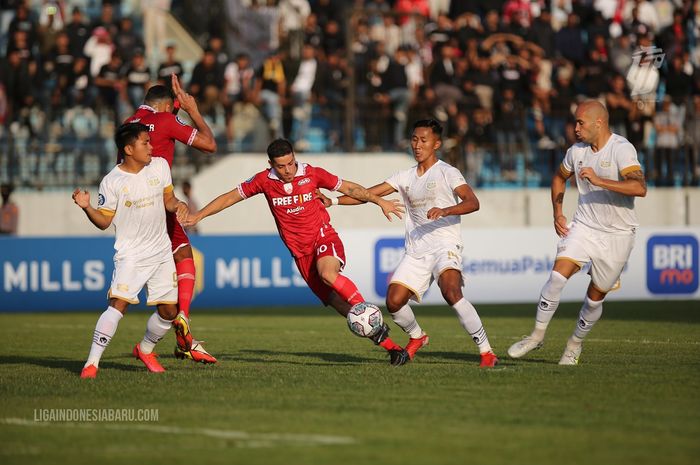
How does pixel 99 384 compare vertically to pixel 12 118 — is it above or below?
below

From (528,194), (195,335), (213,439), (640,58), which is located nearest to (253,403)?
(213,439)

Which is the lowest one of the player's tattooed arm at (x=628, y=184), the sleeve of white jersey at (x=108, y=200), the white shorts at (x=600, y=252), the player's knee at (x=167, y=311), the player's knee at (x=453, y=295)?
the player's knee at (x=167, y=311)

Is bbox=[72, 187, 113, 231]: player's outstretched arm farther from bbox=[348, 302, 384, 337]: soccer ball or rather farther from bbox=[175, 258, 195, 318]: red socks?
bbox=[348, 302, 384, 337]: soccer ball

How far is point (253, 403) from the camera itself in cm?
941

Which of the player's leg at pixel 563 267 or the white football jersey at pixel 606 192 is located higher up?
the white football jersey at pixel 606 192

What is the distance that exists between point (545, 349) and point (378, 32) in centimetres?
1437

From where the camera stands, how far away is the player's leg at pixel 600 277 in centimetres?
1183

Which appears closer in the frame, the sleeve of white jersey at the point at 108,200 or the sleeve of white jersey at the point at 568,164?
the sleeve of white jersey at the point at 108,200

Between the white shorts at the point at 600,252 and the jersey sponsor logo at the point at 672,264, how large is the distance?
472 inches

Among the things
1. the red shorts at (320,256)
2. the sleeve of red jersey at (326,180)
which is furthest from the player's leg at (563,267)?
the sleeve of red jersey at (326,180)

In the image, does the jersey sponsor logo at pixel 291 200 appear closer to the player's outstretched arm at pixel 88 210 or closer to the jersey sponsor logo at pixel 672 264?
the player's outstretched arm at pixel 88 210

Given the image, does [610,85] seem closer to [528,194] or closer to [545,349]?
[528,194]

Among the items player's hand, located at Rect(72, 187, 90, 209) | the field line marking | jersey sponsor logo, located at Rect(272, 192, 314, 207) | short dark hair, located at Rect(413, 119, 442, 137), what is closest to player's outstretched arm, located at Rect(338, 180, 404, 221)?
jersey sponsor logo, located at Rect(272, 192, 314, 207)

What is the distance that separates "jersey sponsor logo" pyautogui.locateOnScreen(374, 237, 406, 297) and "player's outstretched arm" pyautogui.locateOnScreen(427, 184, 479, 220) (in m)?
10.7
